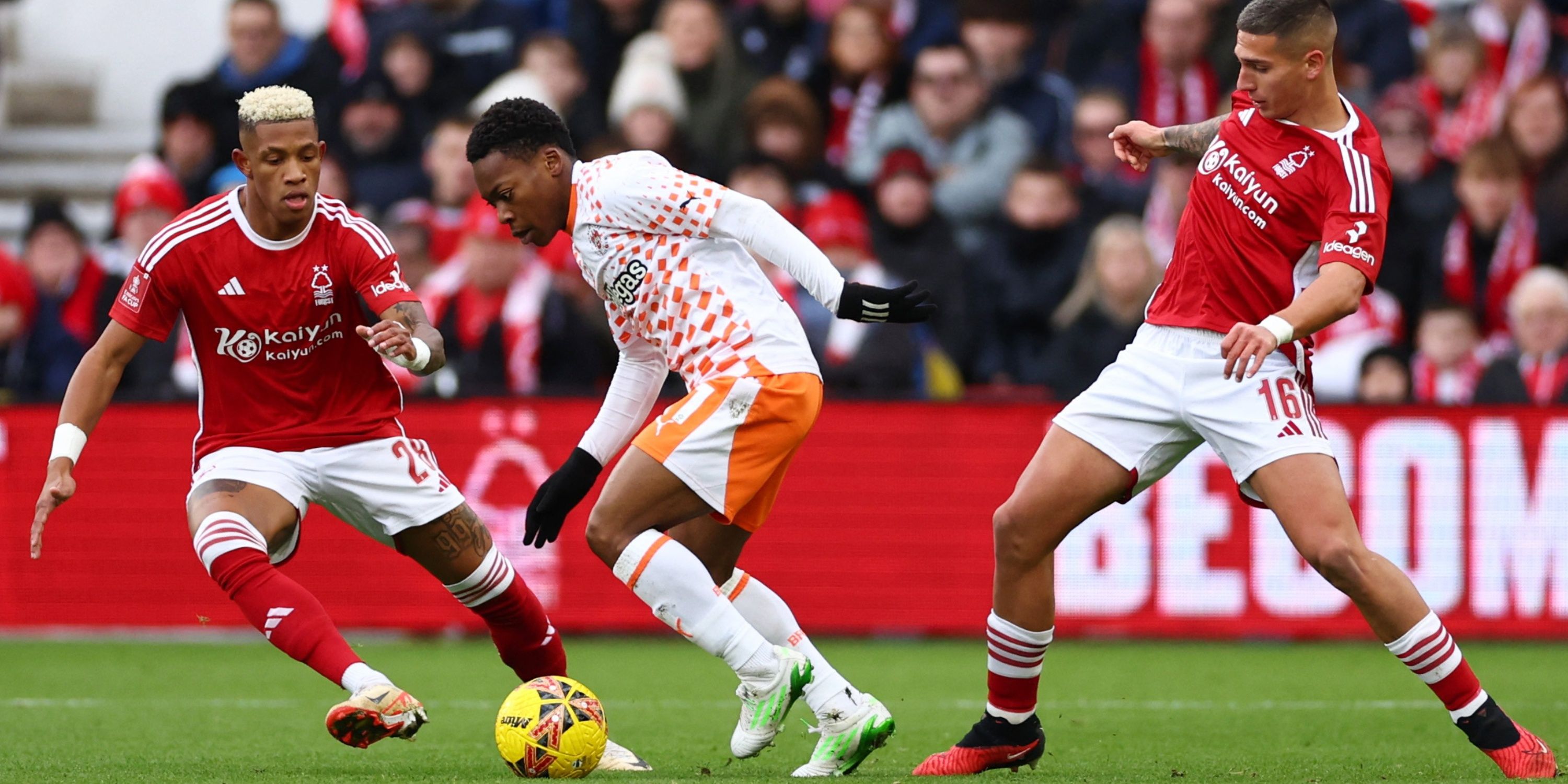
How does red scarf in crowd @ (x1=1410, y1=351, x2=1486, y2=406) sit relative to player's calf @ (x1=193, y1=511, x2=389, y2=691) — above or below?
below

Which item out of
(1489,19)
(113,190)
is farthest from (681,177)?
(113,190)

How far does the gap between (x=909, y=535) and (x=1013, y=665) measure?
187 inches

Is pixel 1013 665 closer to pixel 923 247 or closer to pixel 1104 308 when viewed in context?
pixel 1104 308

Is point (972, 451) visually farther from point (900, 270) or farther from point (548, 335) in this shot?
point (548, 335)

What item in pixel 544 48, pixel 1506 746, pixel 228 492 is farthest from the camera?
pixel 544 48

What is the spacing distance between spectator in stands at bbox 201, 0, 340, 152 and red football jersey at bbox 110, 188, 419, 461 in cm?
744

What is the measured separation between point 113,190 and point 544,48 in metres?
5.12

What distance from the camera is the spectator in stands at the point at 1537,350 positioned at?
10.9 m

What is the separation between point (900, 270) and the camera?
470 inches

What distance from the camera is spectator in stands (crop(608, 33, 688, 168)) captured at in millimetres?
12672

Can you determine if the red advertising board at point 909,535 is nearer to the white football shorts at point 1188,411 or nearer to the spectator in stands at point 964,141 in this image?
the spectator in stands at point 964,141

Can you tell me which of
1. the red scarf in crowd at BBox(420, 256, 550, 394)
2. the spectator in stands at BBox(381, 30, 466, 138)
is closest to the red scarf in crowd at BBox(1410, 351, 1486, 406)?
the red scarf in crowd at BBox(420, 256, 550, 394)

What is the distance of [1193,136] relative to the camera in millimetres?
6469

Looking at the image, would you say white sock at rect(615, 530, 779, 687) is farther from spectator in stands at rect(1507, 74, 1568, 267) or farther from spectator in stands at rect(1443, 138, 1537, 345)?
spectator in stands at rect(1507, 74, 1568, 267)
